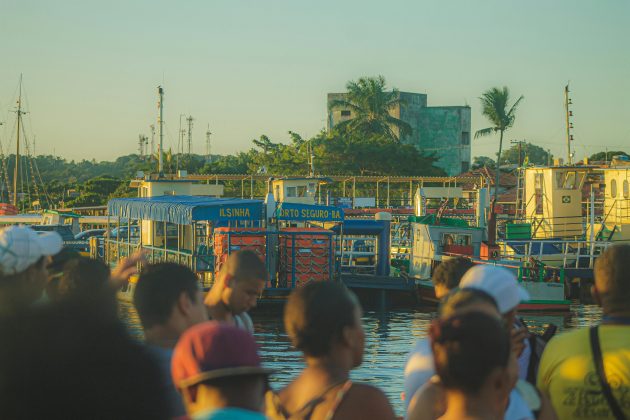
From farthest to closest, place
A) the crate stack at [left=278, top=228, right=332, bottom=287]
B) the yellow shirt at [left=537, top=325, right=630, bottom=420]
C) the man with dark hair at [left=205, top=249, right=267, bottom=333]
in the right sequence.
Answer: the crate stack at [left=278, top=228, right=332, bottom=287] → the man with dark hair at [left=205, top=249, right=267, bottom=333] → the yellow shirt at [left=537, top=325, right=630, bottom=420]

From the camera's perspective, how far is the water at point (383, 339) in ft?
58.3

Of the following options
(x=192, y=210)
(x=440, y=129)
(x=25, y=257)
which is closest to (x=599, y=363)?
(x=25, y=257)

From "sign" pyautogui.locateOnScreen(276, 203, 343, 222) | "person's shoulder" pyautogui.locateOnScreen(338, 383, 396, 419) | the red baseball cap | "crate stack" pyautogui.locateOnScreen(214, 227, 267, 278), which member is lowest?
"crate stack" pyautogui.locateOnScreen(214, 227, 267, 278)

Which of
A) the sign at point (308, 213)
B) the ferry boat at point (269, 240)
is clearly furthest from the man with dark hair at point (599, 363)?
the sign at point (308, 213)

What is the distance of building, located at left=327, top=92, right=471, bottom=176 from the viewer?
292 feet

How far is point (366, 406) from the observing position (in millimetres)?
3893

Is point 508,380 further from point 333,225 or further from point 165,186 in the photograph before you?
point 165,186

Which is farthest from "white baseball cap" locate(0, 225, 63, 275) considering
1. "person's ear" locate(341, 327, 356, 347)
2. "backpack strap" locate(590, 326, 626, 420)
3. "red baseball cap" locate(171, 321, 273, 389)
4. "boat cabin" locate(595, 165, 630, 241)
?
"boat cabin" locate(595, 165, 630, 241)

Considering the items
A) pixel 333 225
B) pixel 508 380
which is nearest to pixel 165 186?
pixel 333 225

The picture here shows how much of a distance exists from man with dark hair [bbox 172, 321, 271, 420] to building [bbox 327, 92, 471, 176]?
3381 inches

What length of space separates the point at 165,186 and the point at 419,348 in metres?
34.2

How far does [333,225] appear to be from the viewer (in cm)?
3122

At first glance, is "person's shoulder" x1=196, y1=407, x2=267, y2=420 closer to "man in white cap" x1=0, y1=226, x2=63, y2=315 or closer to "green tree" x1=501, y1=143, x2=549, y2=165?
"man in white cap" x1=0, y1=226, x2=63, y2=315

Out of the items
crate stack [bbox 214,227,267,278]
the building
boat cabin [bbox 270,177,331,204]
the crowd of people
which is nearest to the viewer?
the crowd of people
